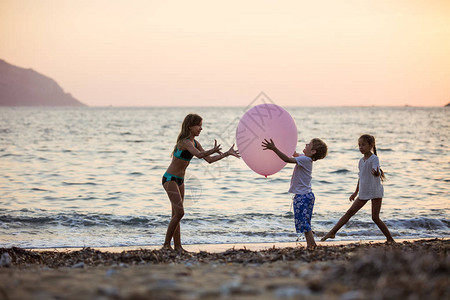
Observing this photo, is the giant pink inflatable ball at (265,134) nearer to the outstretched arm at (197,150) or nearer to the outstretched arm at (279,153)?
the outstretched arm at (279,153)

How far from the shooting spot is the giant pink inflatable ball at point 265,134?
279 inches

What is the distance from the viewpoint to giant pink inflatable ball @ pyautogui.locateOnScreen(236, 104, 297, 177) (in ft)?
23.3

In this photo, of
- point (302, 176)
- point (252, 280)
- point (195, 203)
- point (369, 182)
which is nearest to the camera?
point (252, 280)

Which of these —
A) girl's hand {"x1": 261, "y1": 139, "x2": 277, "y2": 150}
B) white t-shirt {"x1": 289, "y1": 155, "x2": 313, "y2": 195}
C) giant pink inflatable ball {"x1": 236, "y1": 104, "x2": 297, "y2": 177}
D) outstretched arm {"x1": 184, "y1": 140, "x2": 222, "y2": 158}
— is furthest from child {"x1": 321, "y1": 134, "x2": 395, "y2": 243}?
outstretched arm {"x1": 184, "y1": 140, "x2": 222, "y2": 158}

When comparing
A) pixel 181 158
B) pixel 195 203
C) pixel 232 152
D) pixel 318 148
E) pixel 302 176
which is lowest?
pixel 195 203

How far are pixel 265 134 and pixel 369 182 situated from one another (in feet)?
5.94

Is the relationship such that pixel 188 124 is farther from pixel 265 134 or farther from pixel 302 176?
pixel 302 176

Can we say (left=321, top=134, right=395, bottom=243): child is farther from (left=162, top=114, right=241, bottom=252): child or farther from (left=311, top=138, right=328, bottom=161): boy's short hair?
(left=162, top=114, right=241, bottom=252): child

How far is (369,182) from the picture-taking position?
741 centimetres

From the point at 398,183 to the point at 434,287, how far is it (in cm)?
1213

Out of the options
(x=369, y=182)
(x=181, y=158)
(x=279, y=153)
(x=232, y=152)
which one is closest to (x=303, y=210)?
(x=279, y=153)

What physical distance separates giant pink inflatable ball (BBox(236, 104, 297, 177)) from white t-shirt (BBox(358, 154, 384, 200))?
117cm

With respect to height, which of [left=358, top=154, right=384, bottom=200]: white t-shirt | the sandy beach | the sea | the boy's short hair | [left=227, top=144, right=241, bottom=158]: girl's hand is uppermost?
the boy's short hair

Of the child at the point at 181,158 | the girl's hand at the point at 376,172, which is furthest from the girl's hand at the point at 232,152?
the girl's hand at the point at 376,172
